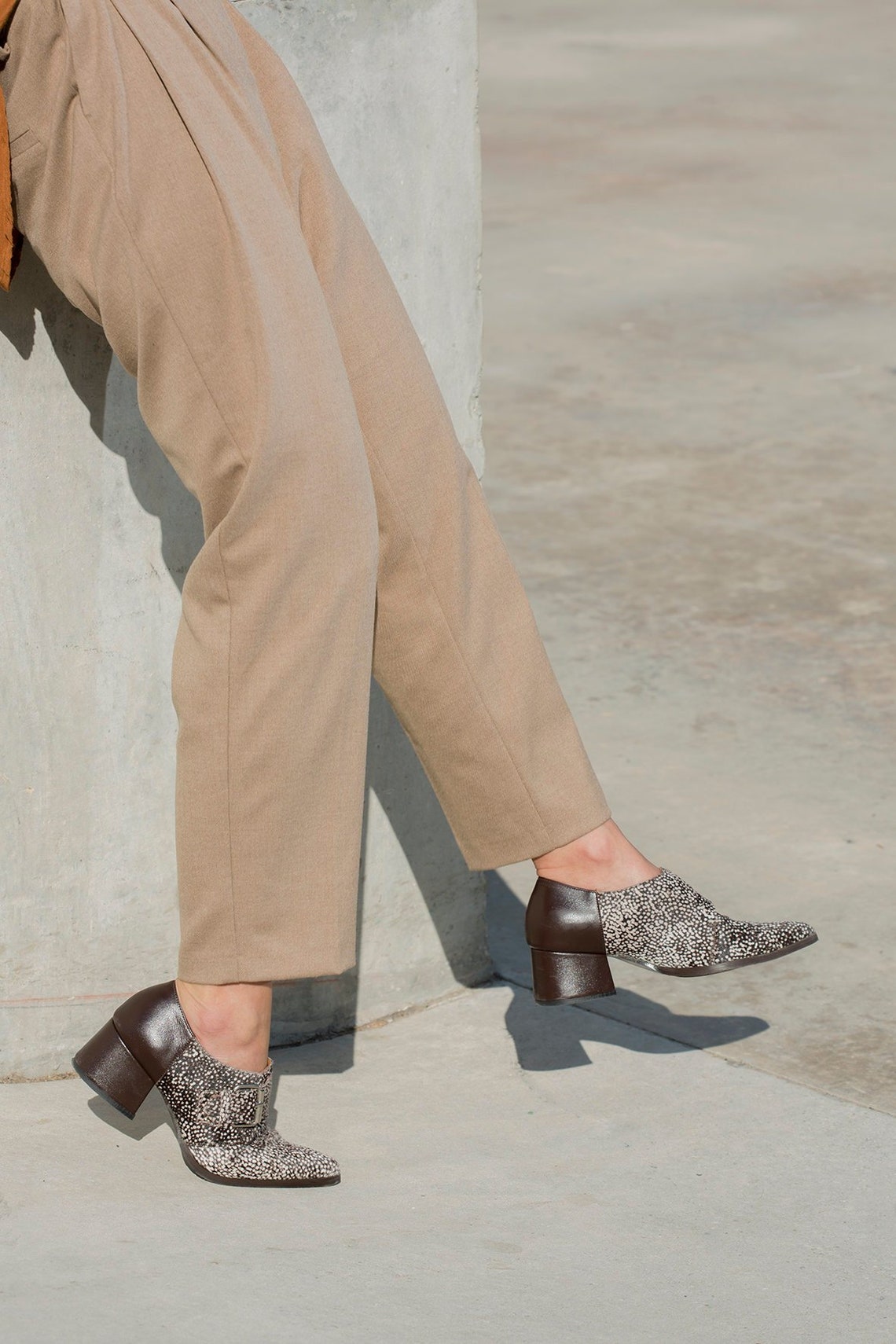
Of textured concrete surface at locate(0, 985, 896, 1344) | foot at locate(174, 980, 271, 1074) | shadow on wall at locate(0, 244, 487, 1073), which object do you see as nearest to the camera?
textured concrete surface at locate(0, 985, 896, 1344)

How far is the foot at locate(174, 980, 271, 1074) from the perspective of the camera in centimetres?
211

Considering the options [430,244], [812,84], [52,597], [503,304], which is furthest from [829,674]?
[812,84]

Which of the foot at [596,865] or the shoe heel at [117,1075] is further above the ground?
the foot at [596,865]

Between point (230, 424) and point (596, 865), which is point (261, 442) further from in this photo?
point (596, 865)

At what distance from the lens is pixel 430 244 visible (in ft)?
8.23

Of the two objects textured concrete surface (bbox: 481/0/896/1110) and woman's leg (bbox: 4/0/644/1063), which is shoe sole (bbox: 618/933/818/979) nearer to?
woman's leg (bbox: 4/0/644/1063)

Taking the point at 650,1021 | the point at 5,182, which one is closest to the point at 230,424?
the point at 5,182

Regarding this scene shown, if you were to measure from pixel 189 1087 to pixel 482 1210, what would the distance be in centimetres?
34

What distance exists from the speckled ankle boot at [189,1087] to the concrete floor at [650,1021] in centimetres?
4

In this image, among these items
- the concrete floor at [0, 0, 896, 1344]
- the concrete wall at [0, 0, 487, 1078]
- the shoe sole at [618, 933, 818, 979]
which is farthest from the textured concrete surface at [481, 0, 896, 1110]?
the concrete wall at [0, 0, 487, 1078]

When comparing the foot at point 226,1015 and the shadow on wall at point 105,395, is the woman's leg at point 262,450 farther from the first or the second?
the shadow on wall at point 105,395

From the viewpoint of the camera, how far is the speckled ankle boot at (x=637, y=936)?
2.21m

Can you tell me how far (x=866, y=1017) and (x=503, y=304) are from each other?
4561mm

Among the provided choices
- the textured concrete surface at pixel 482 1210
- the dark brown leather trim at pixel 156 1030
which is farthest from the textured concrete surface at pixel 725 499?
the dark brown leather trim at pixel 156 1030
